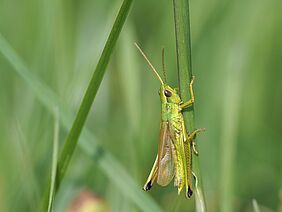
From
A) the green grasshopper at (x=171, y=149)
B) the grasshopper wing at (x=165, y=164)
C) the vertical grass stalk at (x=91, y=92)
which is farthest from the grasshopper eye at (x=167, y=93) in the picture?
the vertical grass stalk at (x=91, y=92)

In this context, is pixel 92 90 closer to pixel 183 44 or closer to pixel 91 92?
pixel 91 92

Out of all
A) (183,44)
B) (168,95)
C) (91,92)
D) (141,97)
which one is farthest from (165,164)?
(141,97)

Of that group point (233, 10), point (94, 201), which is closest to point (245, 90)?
point (233, 10)

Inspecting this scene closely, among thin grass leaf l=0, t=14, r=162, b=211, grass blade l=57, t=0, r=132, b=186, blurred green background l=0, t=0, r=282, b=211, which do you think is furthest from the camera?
blurred green background l=0, t=0, r=282, b=211

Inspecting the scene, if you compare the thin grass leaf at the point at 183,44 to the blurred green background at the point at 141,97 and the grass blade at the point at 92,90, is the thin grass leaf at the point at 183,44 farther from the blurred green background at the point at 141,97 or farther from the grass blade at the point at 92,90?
the blurred green background at the point at 141,97

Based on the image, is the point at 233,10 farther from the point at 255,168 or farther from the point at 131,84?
the point at 131,84

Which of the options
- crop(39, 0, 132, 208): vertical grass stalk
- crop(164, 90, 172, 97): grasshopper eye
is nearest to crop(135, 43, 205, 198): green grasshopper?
crop(164, 90, 172, 97): grasshopper eye

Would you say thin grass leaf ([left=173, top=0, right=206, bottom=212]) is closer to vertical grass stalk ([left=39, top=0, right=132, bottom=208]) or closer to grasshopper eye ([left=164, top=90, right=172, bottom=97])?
vertical grass stalk ([left=39, top=0, right=132, bottom=208])
